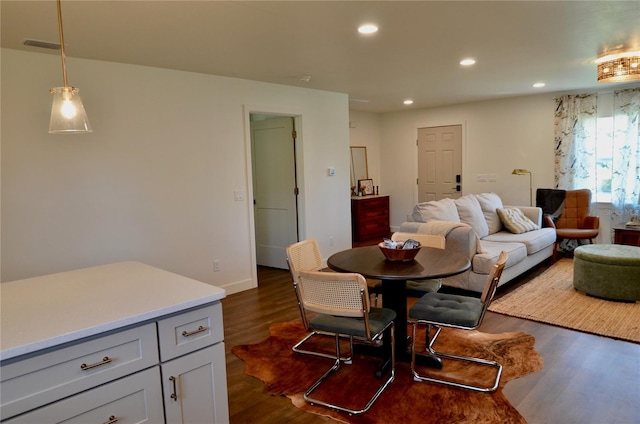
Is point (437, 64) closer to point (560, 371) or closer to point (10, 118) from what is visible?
point (560, 371)

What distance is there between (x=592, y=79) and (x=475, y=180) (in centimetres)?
238

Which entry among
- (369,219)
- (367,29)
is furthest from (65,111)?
(369,219)

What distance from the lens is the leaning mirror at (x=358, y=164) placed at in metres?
7.77

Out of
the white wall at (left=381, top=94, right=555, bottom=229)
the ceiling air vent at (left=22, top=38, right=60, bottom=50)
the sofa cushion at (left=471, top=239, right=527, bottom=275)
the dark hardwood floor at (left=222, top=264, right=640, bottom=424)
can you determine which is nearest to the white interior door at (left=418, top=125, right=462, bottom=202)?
the white wall at (left=381, top=94, right=555, bottom=229)

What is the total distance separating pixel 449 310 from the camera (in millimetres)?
2658

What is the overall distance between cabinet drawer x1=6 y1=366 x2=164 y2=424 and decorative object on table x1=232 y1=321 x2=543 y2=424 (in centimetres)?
105

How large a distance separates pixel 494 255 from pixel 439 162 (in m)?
3.69

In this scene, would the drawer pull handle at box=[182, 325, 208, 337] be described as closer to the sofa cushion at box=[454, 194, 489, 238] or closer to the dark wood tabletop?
the dark wood tabletop

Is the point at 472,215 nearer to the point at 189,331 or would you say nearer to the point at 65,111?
the point at 189,331

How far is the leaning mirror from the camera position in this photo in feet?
25.5

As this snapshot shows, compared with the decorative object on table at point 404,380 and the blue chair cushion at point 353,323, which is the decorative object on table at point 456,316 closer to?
the decorative object on table at point 404,380

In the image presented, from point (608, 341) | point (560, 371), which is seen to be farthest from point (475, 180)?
point (560, 371)

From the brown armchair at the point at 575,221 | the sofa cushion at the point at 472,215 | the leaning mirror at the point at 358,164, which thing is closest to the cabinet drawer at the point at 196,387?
the sofa cushion at the point at 472,215

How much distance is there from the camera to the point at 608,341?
3.18 metres
